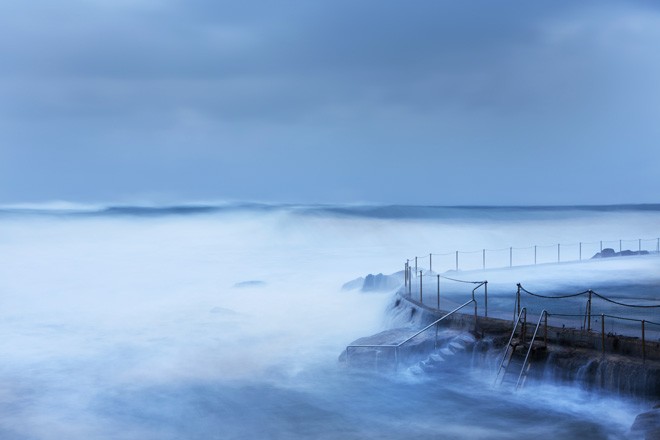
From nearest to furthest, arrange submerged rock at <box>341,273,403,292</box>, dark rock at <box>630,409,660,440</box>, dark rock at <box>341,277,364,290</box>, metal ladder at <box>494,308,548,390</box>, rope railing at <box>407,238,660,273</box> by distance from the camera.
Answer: dark rock at <box>630,409,660,440</box> → metal ladder at <box>494,308,548,390</box> → submerged rock at <box>341,273,403,292</box> → dark rock at <box>341,277,364,290</box> → rope railing at <box>407,238,660,273</box>

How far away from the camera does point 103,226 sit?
156 ft

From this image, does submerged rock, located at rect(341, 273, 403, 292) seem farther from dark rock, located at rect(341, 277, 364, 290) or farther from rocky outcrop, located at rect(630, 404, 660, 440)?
rocky outcrop, located at rect(630, 404, 660, 440)

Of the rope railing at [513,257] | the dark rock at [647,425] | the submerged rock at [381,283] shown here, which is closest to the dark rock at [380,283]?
the submerged rock at [381,283]

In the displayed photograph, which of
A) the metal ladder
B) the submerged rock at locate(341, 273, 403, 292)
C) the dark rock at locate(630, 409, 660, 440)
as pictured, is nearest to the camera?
the dark rock at locate(630, 409, 660, 440)

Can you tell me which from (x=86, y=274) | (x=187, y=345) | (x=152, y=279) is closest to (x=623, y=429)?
(x=187, y=345)

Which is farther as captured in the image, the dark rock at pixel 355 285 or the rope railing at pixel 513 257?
the rope railing at pixel 513 257

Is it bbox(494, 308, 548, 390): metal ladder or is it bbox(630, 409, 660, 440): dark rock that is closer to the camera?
bbox(630, 409, 660, 440): dark rock

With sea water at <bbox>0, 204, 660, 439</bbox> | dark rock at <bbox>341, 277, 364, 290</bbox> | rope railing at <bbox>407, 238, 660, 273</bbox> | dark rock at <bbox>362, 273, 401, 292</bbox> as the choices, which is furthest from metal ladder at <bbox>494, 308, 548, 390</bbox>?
rope railing at <bbox>407, 238, 660, 273</bbox>

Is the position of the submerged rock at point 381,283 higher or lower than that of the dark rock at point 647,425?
higher

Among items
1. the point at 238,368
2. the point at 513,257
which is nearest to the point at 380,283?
the point at 238,368

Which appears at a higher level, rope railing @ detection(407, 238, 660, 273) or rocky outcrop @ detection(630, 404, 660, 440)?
rocky outcrop @ detection(630, 404, 660, 440)

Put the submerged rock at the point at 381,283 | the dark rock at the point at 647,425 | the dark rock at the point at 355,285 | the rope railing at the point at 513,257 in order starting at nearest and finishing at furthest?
the dark rock at the point at 647,425
the submerged rock at the point at 381,283
the dark rock at the point at 355,285
the rope railing at the point at 513,257

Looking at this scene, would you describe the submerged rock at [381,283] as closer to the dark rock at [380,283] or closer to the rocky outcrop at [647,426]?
the dark rock at [380,283]

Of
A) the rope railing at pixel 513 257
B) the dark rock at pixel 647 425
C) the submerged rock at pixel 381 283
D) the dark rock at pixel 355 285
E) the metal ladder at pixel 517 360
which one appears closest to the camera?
the dark rock at pixel 647 425
